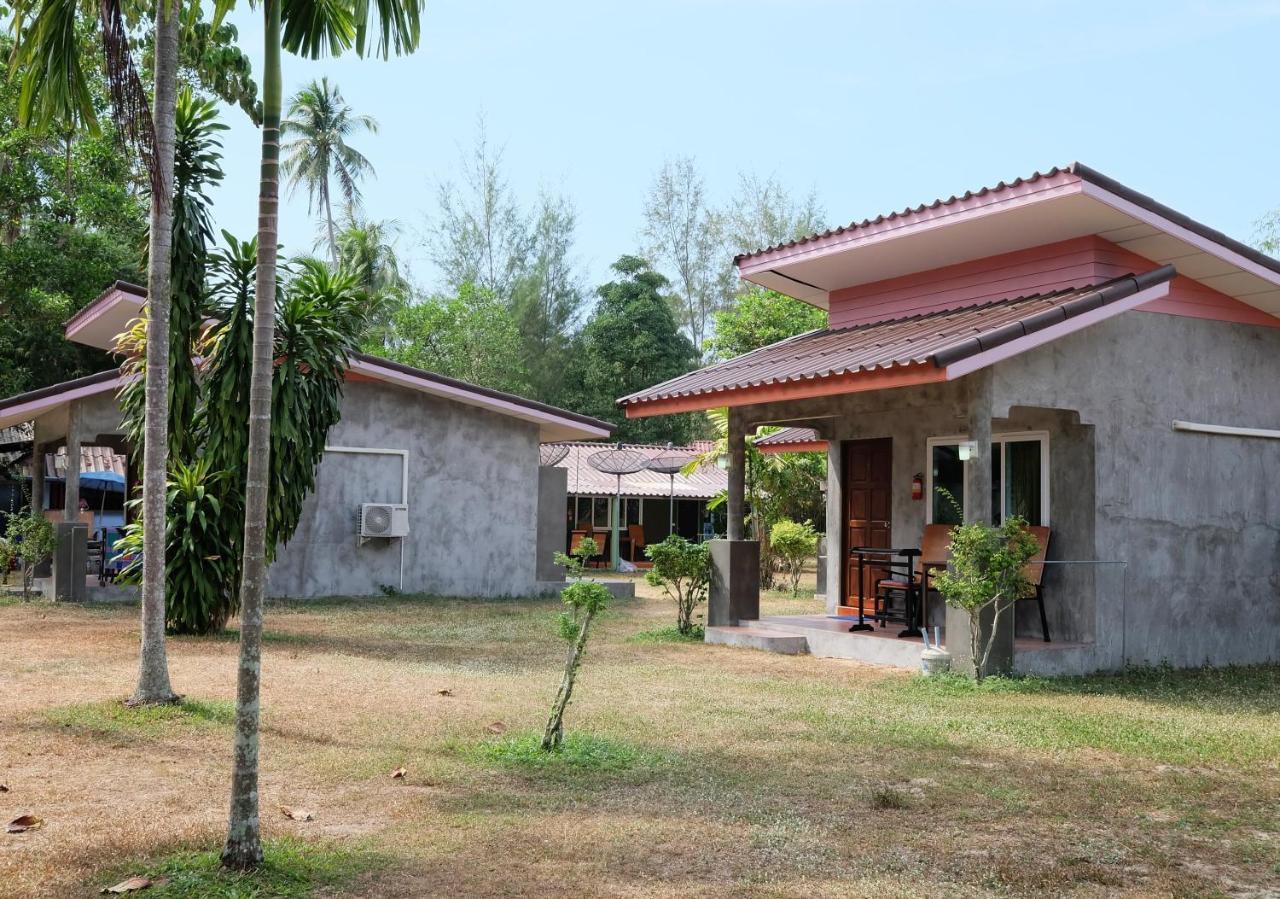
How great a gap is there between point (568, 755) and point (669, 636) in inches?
271

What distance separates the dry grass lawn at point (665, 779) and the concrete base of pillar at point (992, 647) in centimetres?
27

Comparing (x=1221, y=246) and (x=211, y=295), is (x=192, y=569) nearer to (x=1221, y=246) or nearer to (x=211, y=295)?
(x=211, y=295)

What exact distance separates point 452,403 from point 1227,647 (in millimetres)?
11377

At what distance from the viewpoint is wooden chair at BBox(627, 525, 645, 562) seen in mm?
31109

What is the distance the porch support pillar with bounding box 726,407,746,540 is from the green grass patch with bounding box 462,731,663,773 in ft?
20.2

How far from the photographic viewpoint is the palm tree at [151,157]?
6859 millimetres

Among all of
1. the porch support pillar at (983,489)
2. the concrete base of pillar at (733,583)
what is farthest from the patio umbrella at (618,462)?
the porch support pillar at (983,489)

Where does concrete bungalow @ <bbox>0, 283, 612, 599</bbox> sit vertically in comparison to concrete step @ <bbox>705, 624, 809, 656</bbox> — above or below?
above

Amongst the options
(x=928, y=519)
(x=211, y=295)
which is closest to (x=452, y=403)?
(x=211, y=295)

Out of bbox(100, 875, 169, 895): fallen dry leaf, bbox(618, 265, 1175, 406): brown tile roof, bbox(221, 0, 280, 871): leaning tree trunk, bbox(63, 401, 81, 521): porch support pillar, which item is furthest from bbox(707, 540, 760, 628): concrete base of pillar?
bbox(100, 875, 169, 895): fallen dry leaf

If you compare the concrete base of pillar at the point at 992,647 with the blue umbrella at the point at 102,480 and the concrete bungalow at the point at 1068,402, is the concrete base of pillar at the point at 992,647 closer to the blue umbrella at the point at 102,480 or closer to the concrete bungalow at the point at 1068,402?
the concrete bungalow at the point at 1068,402

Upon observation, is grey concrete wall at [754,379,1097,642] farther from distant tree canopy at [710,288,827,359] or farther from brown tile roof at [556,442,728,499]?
brown tile roof at [556,442,728,499]

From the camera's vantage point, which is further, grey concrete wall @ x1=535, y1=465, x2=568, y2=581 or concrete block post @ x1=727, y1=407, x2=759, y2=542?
grey concrete wall @ x1=535, y1=465, x2=568, y2=581

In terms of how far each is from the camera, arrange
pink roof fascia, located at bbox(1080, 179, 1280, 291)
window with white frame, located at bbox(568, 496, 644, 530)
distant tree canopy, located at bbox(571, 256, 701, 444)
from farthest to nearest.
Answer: distant tree canopy, located at bbox(571, 256, 701, 444), window with white frame, located at bbox(568, 496, 644, 530), pink roof fascia, located at bbox(1080, 179, 1280, 291)
